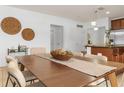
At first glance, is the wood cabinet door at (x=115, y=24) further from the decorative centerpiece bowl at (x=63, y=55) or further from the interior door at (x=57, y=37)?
the decorative centerpiece bowl at (x=63, y=55)

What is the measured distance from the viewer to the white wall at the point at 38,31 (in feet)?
13.0

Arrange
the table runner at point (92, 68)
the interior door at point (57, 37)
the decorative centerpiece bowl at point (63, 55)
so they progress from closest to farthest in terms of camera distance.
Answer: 1. the table runner at point (92, 68)
2. the decorative centerpiece bowl at point (63, 55)
3. the interior door at point (57, 37)

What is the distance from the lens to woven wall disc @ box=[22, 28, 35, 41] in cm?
433

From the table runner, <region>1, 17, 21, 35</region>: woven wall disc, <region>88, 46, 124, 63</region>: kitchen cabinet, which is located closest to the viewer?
the table runner

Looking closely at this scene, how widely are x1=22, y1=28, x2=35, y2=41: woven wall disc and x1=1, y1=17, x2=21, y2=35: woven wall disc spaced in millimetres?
214

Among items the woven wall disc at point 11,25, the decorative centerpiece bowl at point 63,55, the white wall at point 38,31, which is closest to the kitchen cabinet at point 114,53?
the white wall at point 38,31

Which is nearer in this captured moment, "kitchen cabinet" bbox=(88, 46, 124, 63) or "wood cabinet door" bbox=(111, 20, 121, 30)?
"kitchen cabinet" bbox=(88, 46, 124, 63)

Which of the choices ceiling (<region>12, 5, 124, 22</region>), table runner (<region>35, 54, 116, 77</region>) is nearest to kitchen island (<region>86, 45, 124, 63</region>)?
ceiling (<region>12, 5, 124, 22</region>)

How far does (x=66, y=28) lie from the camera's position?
5.12 metres

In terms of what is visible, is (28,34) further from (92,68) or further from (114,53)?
(92,68)

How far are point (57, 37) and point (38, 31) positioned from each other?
1.00 m

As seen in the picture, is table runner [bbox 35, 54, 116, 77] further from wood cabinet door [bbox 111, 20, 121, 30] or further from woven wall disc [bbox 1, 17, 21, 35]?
wood cabinet door [bbox 111, 20, 121, 30]

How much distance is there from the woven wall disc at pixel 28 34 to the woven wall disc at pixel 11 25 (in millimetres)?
214
